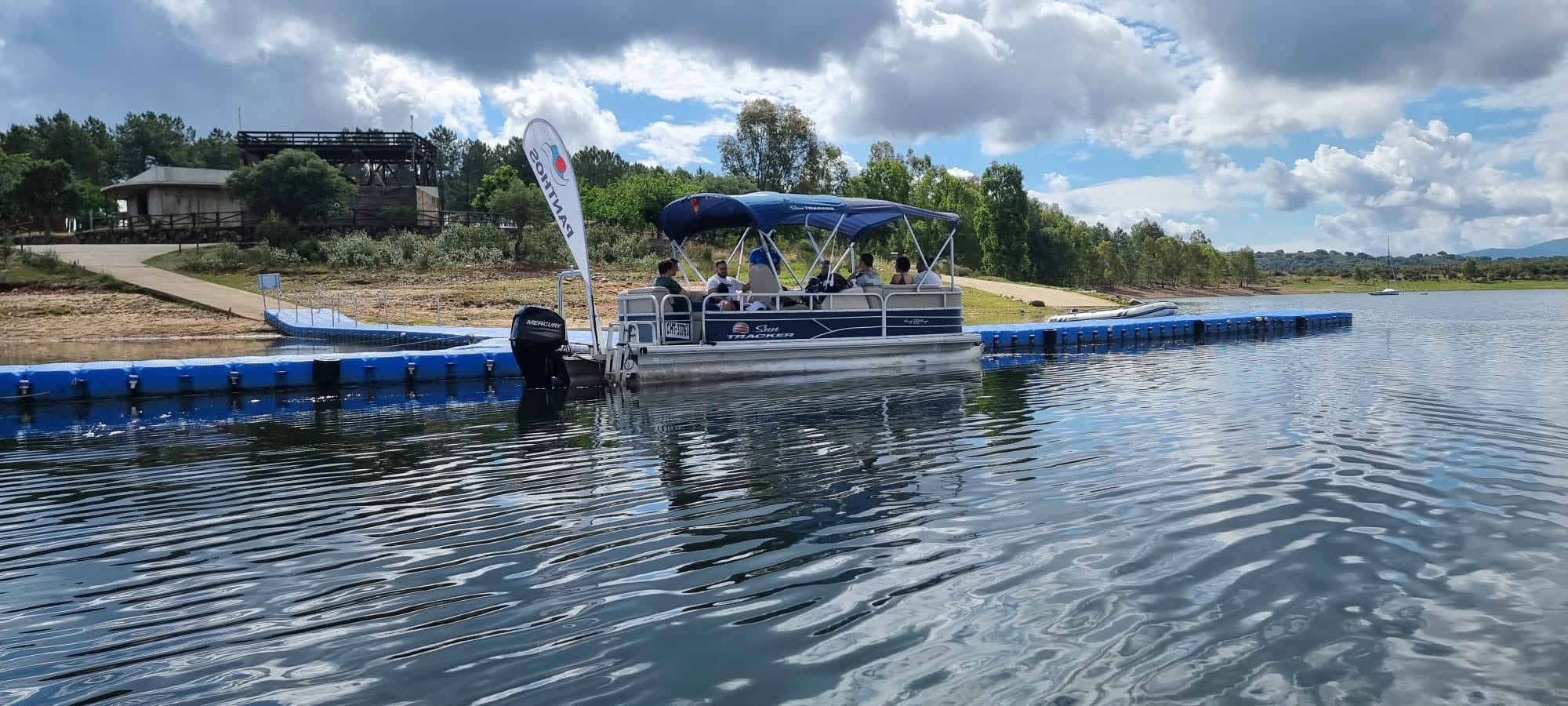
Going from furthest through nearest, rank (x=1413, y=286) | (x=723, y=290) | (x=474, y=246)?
(x=1413, y=286)
(x=474, y=246)
(x=723, y=290)

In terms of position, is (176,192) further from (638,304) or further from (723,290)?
(723,290)

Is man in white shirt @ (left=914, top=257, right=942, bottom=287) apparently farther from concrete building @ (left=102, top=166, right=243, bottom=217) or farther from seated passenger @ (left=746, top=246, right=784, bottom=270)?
concrete building @ (left=102, top=166, right=243, bottom=217)

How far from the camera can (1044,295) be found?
5691cm

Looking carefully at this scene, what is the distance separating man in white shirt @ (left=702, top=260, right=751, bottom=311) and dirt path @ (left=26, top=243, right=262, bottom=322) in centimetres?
2118

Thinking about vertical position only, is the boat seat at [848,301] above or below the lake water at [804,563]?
above

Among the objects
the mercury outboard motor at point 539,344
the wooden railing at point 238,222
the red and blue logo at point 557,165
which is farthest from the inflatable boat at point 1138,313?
Result: the wooden railing at point 238,222

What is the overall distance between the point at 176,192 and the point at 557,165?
59216 mm

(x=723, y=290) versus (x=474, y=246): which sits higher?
(x=474, y=246)

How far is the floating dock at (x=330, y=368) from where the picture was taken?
50.1 feet

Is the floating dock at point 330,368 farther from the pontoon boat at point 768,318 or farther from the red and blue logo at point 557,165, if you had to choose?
the red and blue logo at point 557,165

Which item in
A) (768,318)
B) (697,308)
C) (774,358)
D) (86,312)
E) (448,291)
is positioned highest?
(448,291)

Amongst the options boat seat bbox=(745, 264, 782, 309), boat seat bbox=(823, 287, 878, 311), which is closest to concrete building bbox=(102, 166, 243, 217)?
boat seat bbox=(745, 264, 782, 309)

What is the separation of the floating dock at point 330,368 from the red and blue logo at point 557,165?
142 inches

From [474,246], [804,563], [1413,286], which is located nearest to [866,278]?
[804,563]
